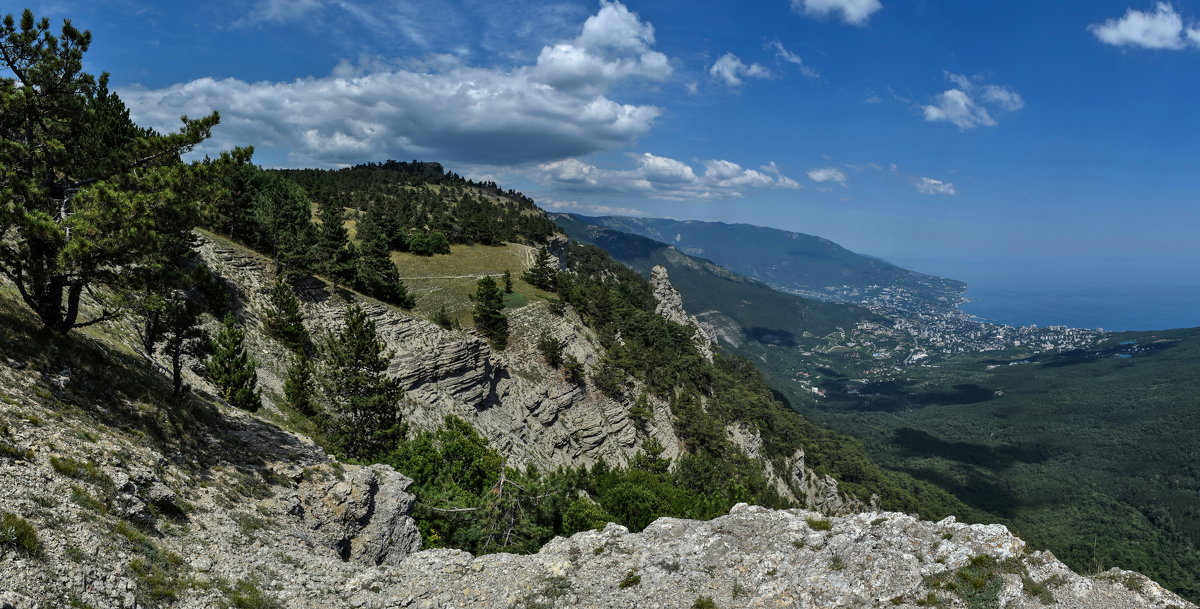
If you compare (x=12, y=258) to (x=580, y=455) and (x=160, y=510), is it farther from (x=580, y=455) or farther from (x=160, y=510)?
(x=580, y=455)

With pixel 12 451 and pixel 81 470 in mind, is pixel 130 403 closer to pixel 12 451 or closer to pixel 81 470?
pixel 81 470

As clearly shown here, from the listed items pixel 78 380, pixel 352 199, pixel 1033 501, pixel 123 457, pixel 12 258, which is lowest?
pixel 1033 501

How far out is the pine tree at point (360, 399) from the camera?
1192 inches

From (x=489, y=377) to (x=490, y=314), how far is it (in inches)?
321

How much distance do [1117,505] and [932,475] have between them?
150 feet

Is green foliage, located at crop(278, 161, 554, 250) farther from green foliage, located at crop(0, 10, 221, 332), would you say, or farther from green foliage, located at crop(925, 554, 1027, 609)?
green foliage, located at crop(925, 554, 1027, 609)

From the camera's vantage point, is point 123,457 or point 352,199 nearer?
point 123,457

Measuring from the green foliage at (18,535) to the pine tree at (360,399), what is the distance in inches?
850

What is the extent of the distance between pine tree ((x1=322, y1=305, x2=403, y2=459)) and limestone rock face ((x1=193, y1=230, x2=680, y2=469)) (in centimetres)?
419

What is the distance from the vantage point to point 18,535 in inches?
343

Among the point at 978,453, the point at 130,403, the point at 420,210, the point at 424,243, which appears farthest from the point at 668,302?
the point at 130,403

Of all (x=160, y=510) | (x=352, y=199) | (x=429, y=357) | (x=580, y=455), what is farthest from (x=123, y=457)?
(x=352, y=199)

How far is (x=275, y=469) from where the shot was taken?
1816 centimetres

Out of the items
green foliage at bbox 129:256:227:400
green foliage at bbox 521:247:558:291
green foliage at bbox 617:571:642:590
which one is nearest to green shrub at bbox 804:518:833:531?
green foliage at bbox 617:571:642:590
